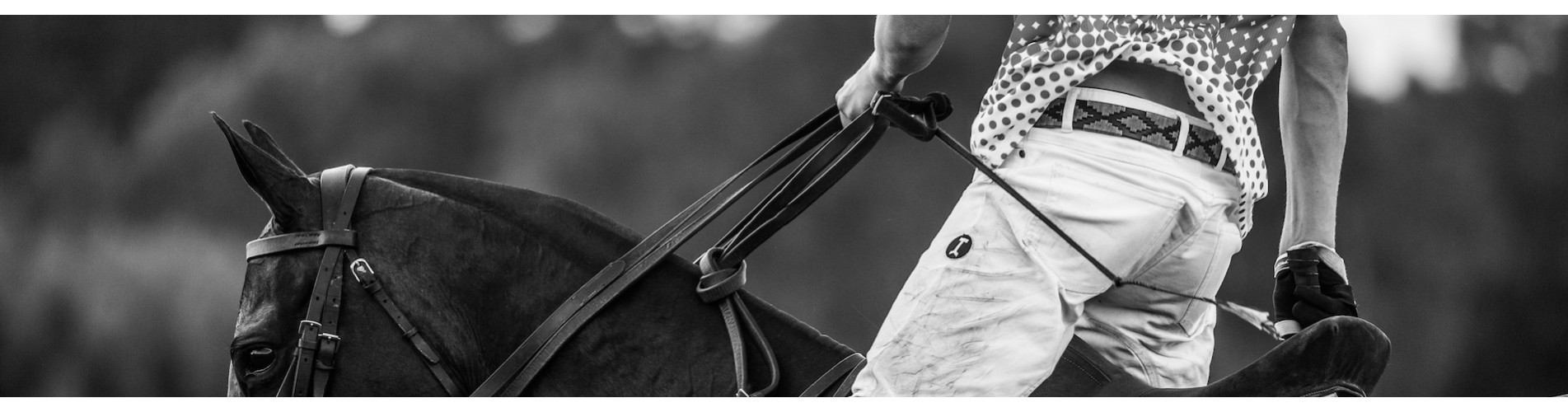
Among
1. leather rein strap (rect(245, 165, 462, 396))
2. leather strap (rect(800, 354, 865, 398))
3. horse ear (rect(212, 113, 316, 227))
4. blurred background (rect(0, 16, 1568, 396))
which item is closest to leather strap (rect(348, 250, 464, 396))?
leather rein strap (rect(245, 165, 462, 396))

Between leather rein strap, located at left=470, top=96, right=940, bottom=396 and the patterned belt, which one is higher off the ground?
the patterned belt

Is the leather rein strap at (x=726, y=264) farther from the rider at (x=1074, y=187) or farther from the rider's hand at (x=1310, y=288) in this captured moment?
the rider's hand at (x=1310, y=288)

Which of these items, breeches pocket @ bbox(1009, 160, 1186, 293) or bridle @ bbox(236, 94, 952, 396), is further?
bridle @ bbox(236, 94, 952, 396)

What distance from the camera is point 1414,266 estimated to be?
4520 millimetres

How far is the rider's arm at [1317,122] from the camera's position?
1.50m

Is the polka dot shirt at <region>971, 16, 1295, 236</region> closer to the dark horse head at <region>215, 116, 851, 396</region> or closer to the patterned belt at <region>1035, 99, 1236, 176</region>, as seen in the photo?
the patterned belt at <region>1035, 99, 1236, 176</region>

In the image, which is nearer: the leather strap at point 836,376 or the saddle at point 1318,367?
the saddle at point 1318,367

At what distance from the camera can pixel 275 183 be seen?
60.5 inches

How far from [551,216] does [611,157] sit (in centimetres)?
314

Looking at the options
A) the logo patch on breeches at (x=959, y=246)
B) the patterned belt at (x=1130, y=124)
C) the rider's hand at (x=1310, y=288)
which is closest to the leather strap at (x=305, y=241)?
the logo patch on breeches at (x=959, y=246)

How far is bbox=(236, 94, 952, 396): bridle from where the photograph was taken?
1.48 meters

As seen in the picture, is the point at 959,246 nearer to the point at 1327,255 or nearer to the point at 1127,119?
the point at 1127,119

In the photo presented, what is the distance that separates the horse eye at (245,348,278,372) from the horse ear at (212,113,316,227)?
6.5 inches

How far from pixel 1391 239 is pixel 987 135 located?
3.82m
